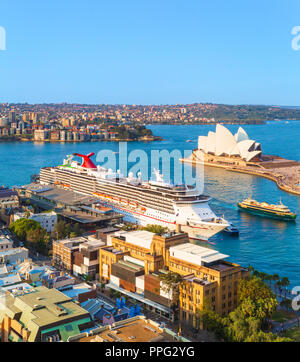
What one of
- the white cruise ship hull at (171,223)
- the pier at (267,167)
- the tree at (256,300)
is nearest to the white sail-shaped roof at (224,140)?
the pier at (267,167)

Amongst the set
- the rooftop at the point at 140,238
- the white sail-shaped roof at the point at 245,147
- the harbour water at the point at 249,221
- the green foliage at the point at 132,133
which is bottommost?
the harbour water at the point at 249,221

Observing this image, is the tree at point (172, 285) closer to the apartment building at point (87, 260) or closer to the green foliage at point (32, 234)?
the apartment building at point (87, 260)

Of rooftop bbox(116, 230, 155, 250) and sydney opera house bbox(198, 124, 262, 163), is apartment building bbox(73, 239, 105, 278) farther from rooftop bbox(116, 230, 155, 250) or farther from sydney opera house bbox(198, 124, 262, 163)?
sydney opera house bbox(198, 124, 262, 163)

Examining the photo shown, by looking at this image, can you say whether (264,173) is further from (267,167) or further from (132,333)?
(132,333)

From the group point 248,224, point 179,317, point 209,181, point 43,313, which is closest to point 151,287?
point 179,317

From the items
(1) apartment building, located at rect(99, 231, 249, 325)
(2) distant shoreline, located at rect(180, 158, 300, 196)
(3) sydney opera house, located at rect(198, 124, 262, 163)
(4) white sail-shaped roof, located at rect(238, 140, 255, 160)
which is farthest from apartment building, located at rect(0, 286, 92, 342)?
(4) white sail-shaped roof, located at rect(238, 140, 255, 160)

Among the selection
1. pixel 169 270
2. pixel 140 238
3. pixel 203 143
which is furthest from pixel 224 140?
pixel 169 270

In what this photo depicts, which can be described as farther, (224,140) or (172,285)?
(224,140)
